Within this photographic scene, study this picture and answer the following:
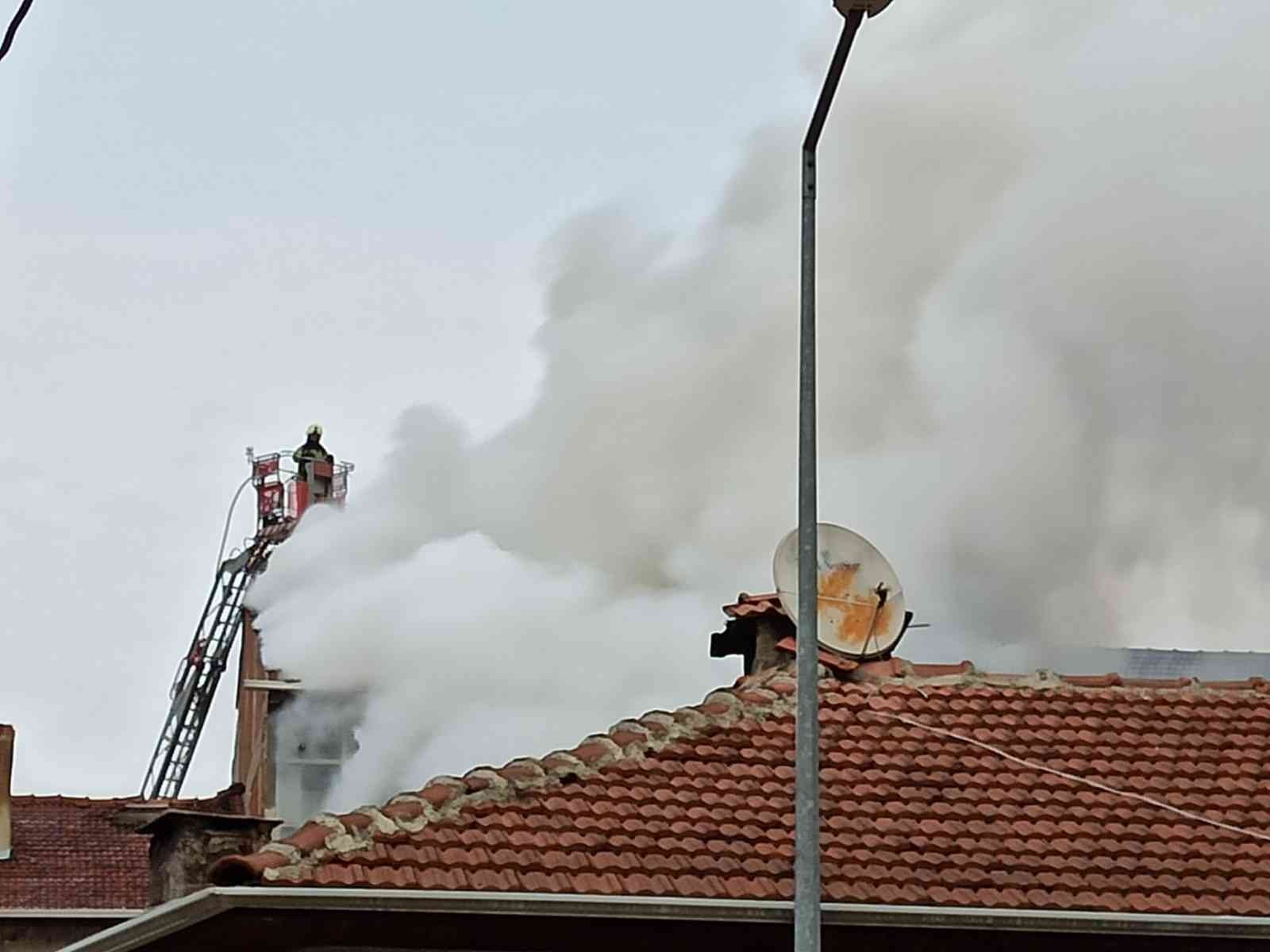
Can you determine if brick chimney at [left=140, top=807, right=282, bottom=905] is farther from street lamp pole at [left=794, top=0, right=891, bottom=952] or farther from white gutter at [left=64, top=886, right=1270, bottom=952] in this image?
street lamp pole at [left=794, top=0, right=891, bottom=952]

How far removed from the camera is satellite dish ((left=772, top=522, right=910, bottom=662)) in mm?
12172

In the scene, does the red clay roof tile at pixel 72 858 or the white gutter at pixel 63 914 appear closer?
the white gutter at pixel 63 914

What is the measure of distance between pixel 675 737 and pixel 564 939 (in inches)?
76.0

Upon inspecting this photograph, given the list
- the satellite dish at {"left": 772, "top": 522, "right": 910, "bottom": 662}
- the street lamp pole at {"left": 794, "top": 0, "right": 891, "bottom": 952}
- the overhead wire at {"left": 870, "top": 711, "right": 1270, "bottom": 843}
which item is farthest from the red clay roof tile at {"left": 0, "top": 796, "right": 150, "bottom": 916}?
the street lamp pole at {"left": 794, "top": 0, "right": 891, "bottom": 952}

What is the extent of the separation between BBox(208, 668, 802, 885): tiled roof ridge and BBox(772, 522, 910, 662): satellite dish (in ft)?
1.26

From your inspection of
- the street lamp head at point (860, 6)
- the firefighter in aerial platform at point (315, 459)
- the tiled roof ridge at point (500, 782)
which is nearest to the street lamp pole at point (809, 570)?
the street lamp head at point (860, 6)

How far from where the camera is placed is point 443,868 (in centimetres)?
916

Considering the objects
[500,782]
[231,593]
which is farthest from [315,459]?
[500,782]

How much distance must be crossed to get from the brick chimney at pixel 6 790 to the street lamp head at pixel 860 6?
55.5 ft

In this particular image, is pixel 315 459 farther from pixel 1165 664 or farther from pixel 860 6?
pixel 860 6

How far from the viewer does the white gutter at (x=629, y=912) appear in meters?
8.56

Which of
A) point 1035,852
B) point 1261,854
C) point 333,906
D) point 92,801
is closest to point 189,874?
point 333,906

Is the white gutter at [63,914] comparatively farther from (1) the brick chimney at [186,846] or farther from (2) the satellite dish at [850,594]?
(2) the satellite dish at [850,594]

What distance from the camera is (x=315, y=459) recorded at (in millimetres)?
29125
